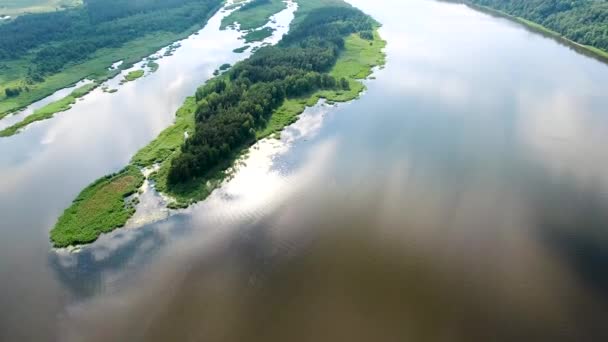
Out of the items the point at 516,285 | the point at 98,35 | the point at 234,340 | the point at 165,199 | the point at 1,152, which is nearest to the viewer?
the point at 234,340

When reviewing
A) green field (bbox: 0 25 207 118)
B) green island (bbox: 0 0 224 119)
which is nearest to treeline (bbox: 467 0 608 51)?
green island (bbox: 0 0 224 119)

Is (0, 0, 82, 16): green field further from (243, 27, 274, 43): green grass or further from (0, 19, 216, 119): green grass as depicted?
(243, 27, 274, 43): green grass

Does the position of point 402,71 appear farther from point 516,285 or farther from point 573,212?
point 516,285

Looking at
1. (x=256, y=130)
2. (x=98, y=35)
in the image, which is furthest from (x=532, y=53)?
(x=98, y=35)

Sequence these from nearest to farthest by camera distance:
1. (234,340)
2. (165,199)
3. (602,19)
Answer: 1. (234,340)
2. (165,199)
3. (602,19)

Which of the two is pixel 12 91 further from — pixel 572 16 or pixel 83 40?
pixel 572 16

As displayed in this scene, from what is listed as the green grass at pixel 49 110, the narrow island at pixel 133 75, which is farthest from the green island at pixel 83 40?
the green grass at pixel 49 110
